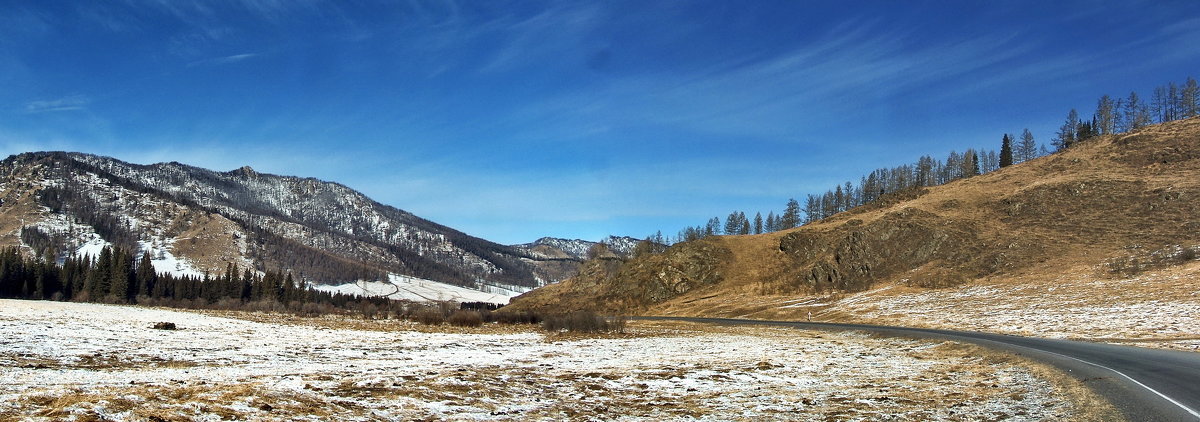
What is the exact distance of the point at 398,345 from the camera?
32.5m

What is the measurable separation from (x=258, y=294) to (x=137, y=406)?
15419 centimetres

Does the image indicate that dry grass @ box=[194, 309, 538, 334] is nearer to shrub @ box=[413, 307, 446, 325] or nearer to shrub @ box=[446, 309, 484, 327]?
shrub @ box=[446, 309, 484, 327]

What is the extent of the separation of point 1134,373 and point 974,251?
244 feet

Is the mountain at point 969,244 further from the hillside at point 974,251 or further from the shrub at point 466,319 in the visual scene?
the shrub at point 466,319

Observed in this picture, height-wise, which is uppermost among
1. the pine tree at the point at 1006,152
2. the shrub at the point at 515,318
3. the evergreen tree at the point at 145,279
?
the pine tree at the point at 1006,152

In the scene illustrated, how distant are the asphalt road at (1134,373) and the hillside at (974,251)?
540 inches

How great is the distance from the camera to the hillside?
63.4 m

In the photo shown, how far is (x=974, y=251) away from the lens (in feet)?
277

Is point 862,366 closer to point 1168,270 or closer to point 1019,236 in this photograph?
point 1168,270

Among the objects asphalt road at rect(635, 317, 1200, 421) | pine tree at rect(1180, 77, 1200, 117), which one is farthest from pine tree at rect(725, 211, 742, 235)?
asphalt road at rect(635, 317, 1200, 421)

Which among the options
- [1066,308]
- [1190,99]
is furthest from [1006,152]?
[1066,308]

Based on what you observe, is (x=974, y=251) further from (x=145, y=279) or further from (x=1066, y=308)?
(x=145, y=279)

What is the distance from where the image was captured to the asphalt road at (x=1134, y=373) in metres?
12.8

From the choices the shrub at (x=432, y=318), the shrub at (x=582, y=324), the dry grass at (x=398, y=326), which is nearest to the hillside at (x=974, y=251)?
the shrub at (x=582, y=324)
